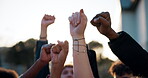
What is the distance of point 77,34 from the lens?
229cm

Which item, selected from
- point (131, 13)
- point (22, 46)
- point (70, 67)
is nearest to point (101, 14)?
point (70, 67)

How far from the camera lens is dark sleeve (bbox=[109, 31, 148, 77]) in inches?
90.7

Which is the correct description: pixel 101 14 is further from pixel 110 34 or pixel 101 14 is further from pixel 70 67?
pixel 70 67

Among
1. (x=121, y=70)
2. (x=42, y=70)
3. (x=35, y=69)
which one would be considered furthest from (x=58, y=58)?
(x=121, y=70)

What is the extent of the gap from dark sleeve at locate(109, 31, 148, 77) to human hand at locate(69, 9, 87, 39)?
199 mm

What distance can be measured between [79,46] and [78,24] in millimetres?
134

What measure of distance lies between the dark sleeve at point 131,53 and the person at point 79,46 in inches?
7.4

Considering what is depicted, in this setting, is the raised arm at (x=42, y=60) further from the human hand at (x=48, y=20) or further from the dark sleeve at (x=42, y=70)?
the human hand at (x=48, y=20)

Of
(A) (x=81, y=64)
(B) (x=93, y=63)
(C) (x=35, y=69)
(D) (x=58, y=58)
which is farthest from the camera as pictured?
(C) (x=35, y=69)

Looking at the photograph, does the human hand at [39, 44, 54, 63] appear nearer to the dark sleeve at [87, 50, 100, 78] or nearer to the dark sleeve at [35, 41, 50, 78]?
the dark sleeve at [87, 50, 100, 78]

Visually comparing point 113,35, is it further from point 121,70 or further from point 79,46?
point 121,70

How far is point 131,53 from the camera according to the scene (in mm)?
2312

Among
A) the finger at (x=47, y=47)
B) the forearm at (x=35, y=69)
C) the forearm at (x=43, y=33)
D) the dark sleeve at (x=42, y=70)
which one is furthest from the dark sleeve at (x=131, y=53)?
the forearm at (x=43, y=33)

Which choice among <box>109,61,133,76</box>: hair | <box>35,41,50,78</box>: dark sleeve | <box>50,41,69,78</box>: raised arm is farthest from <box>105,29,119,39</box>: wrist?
<box>109,61,133,76</box>: hair
